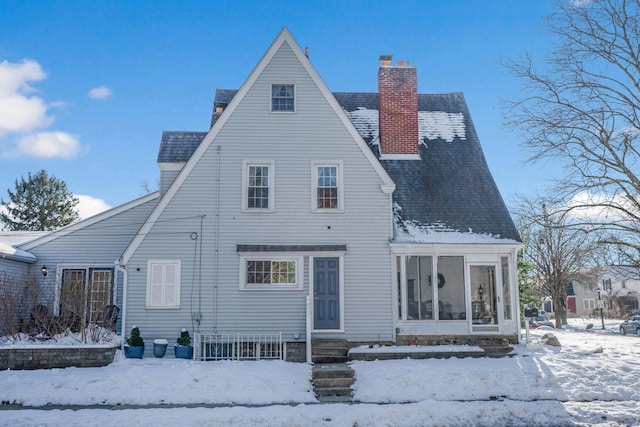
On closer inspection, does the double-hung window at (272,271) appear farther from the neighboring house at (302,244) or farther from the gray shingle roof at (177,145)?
the gray shingle roof at (177,145)

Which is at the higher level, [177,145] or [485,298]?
[177,145]

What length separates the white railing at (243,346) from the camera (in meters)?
14.1

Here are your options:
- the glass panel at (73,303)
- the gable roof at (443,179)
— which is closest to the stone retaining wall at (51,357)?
the glass panel at (73,303)

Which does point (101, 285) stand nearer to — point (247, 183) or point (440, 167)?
point (247, 183)

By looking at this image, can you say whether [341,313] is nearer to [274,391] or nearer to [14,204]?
[274,391]

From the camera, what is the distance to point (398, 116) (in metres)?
17.7

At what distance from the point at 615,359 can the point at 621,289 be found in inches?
2245

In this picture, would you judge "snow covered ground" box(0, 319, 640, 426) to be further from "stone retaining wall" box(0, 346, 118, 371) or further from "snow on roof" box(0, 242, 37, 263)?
"snow on roof" box(0, 242, 37, 263)

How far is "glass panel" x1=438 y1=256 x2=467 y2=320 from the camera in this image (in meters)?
15.5

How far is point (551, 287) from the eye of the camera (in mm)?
37344

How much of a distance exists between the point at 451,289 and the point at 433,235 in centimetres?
165

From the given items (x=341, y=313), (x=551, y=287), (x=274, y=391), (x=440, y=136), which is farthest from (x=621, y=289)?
(x=274, y=391)

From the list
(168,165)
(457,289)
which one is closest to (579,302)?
(457,289)

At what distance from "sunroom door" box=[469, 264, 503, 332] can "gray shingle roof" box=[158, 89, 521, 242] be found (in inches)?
44.6
